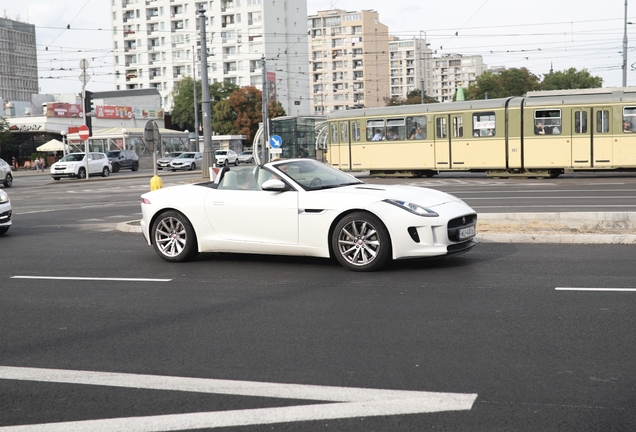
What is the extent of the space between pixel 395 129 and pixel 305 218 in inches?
943

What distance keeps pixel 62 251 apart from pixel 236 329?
249 inches

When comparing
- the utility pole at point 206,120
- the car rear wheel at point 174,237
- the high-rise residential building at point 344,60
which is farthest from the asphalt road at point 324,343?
the high-rise residential building at point 344,60

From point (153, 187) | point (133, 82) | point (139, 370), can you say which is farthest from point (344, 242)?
point (133, 82)

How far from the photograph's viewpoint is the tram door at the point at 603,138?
28.1 m

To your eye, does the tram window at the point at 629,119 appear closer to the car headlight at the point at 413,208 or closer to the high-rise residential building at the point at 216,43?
the car headlight at the point at 413,208

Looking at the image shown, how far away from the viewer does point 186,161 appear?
190 feet

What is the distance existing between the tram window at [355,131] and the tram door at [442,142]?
3.75 m

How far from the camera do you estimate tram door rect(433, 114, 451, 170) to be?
3136 cm

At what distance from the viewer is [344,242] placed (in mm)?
9078

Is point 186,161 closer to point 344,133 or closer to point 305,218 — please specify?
point 344,133

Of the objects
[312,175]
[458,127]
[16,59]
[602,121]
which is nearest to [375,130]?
[458,127]

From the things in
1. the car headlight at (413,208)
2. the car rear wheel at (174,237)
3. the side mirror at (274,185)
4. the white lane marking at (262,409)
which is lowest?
the white lane marking at (262,409)

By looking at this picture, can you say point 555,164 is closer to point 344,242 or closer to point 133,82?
point 344,242

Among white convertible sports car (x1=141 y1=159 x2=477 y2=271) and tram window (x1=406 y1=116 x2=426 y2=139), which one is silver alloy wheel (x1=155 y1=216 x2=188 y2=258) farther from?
tram window (x1=406 y1=116 x2=426 y2=139)
